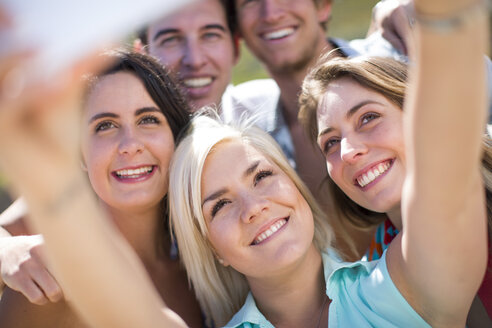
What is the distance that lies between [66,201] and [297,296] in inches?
49.0

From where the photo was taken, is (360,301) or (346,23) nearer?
(360,301)

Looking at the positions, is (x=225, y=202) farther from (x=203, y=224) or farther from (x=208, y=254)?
(x=208, y=254)

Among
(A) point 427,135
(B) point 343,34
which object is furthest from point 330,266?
(B) point 343,34

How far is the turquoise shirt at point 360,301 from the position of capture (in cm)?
164

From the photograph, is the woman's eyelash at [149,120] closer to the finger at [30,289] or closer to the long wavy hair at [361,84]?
the long wavy hair at [361,84]

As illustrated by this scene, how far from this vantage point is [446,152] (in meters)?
1.09

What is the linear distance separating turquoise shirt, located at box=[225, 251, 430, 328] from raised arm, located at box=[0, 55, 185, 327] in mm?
773

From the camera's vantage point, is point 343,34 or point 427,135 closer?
point 427,135

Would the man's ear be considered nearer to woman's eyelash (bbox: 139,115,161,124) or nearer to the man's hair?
the man's hair

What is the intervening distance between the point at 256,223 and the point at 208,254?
410 mm

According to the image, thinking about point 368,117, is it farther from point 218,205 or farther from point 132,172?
point 132,172

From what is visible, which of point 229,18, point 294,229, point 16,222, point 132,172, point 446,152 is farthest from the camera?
point 229,18

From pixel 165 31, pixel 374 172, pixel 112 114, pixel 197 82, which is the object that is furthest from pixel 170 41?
pixel 374 172

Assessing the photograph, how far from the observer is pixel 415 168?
116cm
